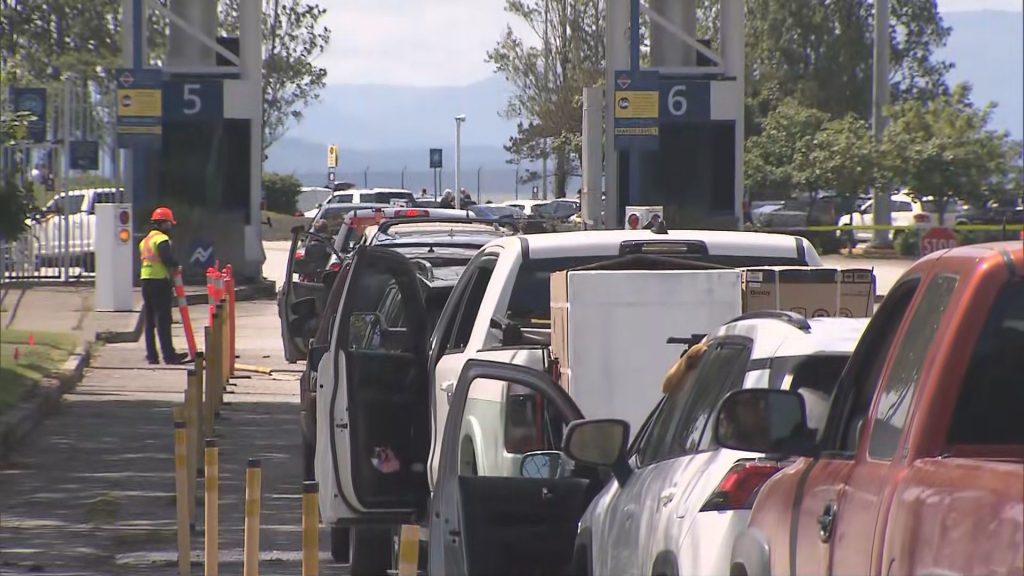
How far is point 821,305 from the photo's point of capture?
7816 mm

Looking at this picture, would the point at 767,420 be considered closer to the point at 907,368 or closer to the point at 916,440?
the point at 907,368

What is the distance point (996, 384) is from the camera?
12.6 feet

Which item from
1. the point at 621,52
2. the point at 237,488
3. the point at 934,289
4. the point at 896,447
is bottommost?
the point at 237,488

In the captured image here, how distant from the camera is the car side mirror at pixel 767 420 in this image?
14.2 feet

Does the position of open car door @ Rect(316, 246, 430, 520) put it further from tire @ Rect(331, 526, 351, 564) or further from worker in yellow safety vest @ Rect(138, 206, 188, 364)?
worker in yellow safety vest @ Rect(138, 206, 188, 364)

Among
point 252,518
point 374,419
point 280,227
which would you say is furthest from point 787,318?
point 280,227

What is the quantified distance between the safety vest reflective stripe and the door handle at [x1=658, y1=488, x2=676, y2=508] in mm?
16370

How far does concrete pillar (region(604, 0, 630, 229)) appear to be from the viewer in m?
32.6

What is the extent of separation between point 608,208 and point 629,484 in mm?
27279

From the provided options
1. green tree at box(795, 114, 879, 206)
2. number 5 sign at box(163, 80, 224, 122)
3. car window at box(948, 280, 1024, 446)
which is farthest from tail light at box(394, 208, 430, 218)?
green tree at box(795, 114, 879, 206)

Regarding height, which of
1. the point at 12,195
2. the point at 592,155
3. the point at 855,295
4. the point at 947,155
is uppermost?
the point at 947,155

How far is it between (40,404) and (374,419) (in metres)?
8.50

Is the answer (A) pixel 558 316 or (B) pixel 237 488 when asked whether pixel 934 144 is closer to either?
(B) pixel 237 488

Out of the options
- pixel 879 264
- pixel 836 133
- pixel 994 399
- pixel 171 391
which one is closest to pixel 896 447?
pixel 994 399
